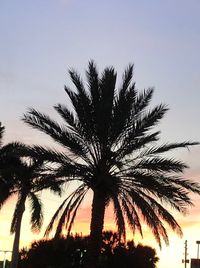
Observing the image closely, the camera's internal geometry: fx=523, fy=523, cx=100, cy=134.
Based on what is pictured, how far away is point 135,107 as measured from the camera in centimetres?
2322

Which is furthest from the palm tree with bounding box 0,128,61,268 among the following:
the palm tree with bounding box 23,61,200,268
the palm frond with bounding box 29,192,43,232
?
the palm tree with bounding box 23,61,200,268

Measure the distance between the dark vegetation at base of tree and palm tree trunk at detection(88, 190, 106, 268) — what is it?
15268 mm

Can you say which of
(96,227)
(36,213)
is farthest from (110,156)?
(36,213)

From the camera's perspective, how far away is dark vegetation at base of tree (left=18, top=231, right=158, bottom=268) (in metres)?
38.5

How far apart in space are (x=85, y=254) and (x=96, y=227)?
1730 centimetres

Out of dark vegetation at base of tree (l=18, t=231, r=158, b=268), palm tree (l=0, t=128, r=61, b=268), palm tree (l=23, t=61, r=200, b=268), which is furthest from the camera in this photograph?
dark vegetation at base of tree (l=18, t=231, r=158, b=268)

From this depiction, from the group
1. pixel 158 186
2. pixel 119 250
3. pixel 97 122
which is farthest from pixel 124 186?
pixel 119 250

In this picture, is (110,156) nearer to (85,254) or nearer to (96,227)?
(96,227)

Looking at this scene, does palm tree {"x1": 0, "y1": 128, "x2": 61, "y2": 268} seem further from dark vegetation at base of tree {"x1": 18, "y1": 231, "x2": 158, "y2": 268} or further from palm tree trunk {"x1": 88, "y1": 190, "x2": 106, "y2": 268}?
palm tree trunk {"x1": 88, "y1": 190, "x2": 106, "y2": 268}

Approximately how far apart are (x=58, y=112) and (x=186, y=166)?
6.03m

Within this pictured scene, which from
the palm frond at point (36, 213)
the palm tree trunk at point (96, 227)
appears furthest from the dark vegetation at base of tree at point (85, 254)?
the palm tree trunk at point (96, 227)

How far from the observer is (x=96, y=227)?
22172mm

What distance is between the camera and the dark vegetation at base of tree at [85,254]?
38.5 meters

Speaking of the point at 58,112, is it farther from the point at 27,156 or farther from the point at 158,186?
the point at 158,186
